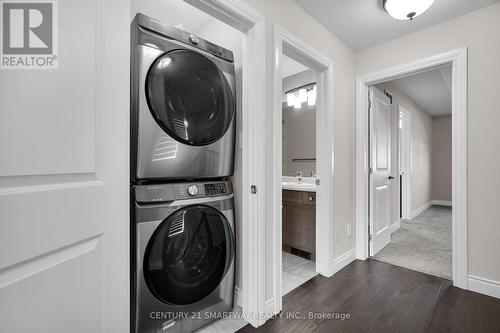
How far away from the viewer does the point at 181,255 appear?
1.41 metres

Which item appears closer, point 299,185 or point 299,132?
point 299,185

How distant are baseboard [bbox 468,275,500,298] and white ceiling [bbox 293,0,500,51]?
234 cm

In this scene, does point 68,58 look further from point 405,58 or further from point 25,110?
point 405,58

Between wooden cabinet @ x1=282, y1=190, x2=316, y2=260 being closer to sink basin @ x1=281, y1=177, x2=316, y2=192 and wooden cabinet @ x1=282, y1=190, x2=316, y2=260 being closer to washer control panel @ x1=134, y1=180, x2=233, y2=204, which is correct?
sink basin @ x1=281, y1=177, x2=316, y2=192

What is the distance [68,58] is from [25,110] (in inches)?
8.2

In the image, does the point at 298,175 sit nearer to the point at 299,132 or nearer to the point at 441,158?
the point at 299,132

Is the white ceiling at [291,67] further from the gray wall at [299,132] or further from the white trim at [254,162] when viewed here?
the white trim at [254,162]

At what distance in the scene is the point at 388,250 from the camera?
295cm

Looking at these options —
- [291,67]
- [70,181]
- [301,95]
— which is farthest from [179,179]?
[291,67]

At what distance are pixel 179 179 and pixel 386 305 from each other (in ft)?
6.10

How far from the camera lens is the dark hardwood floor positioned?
1.54 meters

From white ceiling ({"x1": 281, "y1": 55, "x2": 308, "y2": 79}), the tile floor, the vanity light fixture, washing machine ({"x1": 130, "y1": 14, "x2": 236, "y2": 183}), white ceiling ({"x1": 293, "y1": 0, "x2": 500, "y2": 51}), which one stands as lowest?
the tile floor

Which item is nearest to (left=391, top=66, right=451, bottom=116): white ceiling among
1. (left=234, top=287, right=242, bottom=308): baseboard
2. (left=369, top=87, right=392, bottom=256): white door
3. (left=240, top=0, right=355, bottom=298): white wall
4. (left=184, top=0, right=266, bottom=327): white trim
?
(left=369, top=87, right=392, bottom=256): white door

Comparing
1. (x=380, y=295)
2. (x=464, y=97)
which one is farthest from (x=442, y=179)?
(x=380, y=295)
